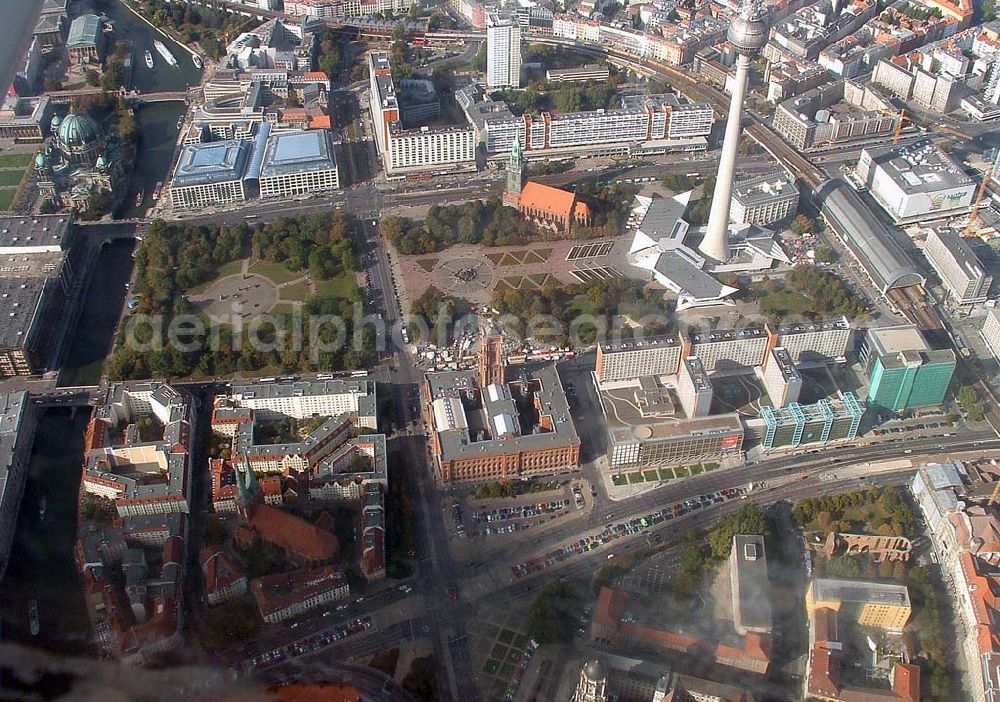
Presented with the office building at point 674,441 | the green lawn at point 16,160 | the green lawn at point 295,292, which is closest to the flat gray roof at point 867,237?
the office building at point 674,441

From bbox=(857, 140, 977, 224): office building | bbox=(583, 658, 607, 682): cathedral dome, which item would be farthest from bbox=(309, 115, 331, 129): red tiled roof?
bbox=(583, 658, 607, 682): cathedral dome

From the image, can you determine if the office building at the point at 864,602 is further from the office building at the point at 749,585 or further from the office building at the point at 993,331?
the office building at the point at 993,331

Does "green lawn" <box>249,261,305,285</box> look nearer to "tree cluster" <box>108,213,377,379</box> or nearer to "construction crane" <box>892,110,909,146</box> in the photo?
"tree cluster" <box>108,213,377,379</box>

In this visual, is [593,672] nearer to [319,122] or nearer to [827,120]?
[319,122]

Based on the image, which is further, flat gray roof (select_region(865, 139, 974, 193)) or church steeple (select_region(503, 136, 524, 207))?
flat gray roof (select_region(865, 139, 974, 193))

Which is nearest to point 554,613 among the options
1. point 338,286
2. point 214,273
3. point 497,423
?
point 497,423

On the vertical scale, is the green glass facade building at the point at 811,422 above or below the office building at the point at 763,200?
below

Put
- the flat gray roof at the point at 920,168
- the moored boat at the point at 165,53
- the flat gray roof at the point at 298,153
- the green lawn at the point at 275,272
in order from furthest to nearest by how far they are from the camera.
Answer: the moored boat at the point at 165,53 < the flat gray roof at the point at 298,153 < the flat gray roof at the point at 920,168 < the green lawn at the point at 275,272
